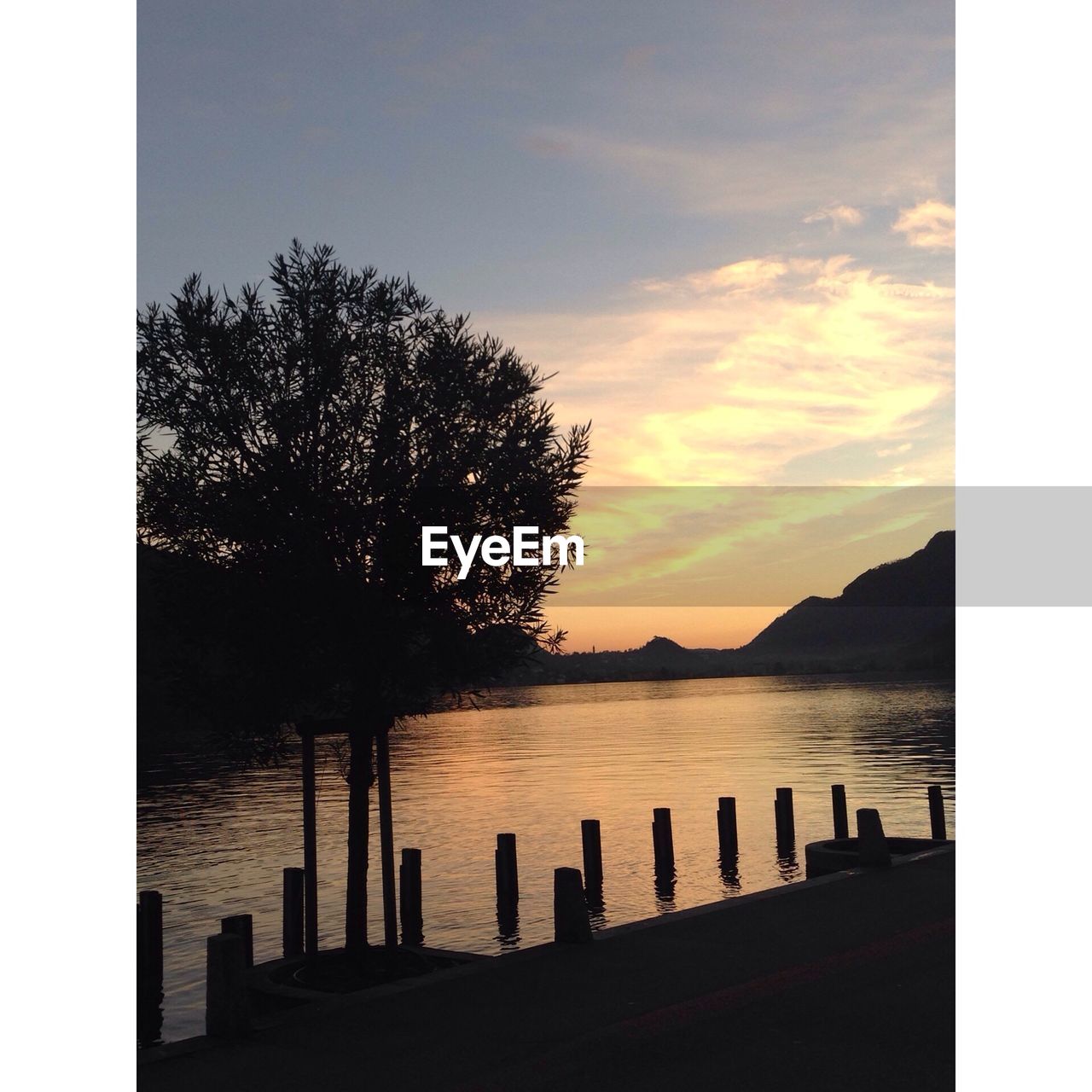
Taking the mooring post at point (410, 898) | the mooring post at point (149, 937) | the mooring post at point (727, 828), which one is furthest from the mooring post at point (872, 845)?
the mooring post at point (727, 828)

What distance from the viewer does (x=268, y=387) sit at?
14.0 metres

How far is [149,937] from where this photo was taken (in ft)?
60.5

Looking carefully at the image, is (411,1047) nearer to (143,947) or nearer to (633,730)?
(143,947)

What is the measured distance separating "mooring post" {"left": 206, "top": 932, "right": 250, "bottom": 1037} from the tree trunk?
3.97 metres

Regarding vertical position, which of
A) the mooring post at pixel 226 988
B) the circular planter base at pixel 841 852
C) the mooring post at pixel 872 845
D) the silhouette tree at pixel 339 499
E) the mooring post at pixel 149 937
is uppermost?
the silhouette tree at pixel 339 499

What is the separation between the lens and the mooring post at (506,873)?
2462 centimetres

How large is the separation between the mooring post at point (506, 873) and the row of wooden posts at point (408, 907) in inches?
0.7

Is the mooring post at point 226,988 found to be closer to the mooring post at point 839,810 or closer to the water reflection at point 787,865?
the mooring post at point 839,810

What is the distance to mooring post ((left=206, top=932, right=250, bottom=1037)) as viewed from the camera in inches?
395

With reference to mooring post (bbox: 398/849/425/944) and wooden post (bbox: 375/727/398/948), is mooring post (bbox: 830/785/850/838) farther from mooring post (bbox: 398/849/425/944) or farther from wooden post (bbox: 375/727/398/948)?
wooden post (bbox: 375/727/398/948)

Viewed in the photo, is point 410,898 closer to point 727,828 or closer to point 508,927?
point 508,927

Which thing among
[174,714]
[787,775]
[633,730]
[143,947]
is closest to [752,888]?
[143,947]

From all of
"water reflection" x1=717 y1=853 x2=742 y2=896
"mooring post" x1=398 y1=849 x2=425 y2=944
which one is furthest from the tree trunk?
"water reflection" x1=717 y1=853 x2=742 y2=896

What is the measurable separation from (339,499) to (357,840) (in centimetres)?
429
